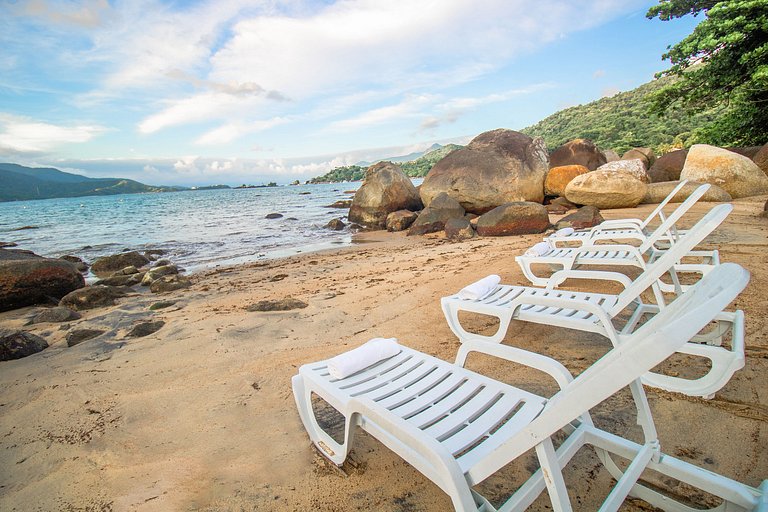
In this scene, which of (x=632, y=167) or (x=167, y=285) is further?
(x=632, y=167)

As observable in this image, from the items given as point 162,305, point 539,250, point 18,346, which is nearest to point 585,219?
point 539,250

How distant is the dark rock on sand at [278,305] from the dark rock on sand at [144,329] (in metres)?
1.10

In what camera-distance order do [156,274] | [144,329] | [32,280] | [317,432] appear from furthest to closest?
1. [156,274]
2. [32,280]
3. [144,329]
4. [317,432]

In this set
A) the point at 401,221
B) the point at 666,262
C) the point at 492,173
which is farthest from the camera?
the point at 401,221

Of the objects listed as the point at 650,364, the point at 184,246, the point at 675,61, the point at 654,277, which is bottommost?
the point at 184,246

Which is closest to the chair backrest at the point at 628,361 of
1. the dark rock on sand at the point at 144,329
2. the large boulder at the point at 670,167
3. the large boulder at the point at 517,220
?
the dark rock on sand at the point at 144,329

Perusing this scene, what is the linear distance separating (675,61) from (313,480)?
12201mm

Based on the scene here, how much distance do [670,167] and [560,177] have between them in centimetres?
413

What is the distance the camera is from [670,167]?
43.1 feet

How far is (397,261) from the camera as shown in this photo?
789 cm

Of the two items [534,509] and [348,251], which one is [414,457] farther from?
[348,251]

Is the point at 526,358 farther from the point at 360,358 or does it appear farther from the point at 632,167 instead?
the point at 632,167

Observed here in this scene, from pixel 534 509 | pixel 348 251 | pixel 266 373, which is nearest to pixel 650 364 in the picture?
pixel 534 509

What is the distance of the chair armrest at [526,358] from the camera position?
1913mm
